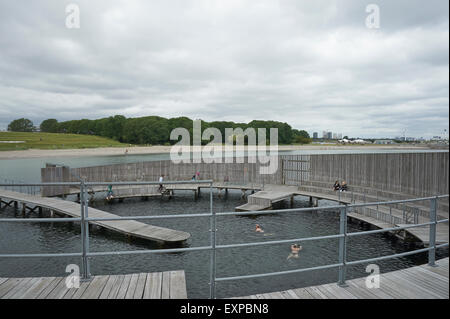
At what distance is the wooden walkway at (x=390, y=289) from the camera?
3273mm

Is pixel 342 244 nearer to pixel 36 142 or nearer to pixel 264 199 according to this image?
pixel 264 199

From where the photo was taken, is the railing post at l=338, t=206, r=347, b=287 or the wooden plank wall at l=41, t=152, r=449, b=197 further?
the wooden plank wall at l=41, t=152, r=449, b=197

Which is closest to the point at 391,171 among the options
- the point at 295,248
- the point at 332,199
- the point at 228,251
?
the point at 332,199

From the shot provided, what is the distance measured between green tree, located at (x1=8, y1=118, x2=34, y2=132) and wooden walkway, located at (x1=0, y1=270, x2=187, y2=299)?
65.1 metres

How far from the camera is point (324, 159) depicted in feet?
67.5

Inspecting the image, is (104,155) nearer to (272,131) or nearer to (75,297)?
(272,131)

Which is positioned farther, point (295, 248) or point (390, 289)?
point (295, 248)

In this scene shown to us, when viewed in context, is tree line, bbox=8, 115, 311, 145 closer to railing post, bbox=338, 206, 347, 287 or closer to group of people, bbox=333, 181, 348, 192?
group of people, bbox=333, 181, 348, 192

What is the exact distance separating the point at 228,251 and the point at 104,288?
7.39m

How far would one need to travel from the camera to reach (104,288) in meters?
3.39

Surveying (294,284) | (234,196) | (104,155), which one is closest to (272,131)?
(104,155)

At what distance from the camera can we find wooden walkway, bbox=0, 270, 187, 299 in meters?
3.22

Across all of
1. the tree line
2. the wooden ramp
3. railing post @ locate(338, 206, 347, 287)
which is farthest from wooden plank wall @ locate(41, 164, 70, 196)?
the tree line

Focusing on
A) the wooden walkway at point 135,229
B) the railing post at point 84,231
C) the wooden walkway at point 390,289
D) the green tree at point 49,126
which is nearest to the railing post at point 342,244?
the wooden walkway at point 390,289
